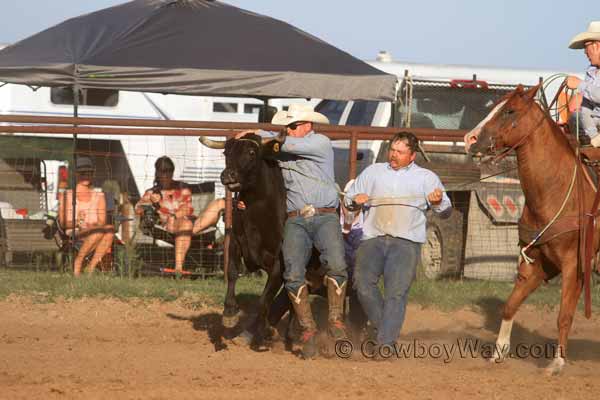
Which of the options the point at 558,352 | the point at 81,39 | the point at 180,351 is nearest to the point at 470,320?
the point at 558,352

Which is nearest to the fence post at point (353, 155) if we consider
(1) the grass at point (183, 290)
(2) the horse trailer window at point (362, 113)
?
(1) the grass at point (183, 290)

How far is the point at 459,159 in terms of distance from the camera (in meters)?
12.6

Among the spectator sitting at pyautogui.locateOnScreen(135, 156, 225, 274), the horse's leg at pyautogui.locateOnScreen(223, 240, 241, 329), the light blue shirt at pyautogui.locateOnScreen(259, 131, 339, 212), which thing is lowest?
the horse's leg at pyautogui.locateOnScreen(223, 240, 241, 329)

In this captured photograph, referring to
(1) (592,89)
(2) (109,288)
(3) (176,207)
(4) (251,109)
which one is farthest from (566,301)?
(4) (251,109)

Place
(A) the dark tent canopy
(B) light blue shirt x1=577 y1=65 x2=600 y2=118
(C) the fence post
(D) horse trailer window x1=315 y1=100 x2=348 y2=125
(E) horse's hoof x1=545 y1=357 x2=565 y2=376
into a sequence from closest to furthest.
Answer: (E) horse's hoof x1=545 y1=357 x2=565 y2=376
(B) light blue shirt x1=577 y1=65 x2=600 y2=118
(C) the fence post
(A) the dark tent canopy
(D) horse trailer window x1=315 y1=100 x2=348 y2=125

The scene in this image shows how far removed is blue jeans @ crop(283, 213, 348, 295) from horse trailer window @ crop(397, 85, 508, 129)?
5.63 m

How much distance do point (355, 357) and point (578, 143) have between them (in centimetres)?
258

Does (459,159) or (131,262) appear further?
(459,159)

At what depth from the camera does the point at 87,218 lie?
1162 centimetres

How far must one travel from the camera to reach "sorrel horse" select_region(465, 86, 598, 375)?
25.9 feet

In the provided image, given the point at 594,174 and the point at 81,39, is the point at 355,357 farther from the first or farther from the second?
the point at 81,39

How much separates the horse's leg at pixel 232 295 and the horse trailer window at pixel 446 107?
5624mm

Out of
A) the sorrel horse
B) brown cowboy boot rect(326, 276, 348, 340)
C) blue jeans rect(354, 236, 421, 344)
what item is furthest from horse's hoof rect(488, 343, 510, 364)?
brown cowboy boot rect(326, 276, 348, 340)

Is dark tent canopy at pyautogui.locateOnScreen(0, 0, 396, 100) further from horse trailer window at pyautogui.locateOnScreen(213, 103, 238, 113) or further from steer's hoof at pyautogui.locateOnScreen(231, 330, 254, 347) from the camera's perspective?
horse trailer window at pyautogui.locateOnScreen(213, 103, 238, 113)
